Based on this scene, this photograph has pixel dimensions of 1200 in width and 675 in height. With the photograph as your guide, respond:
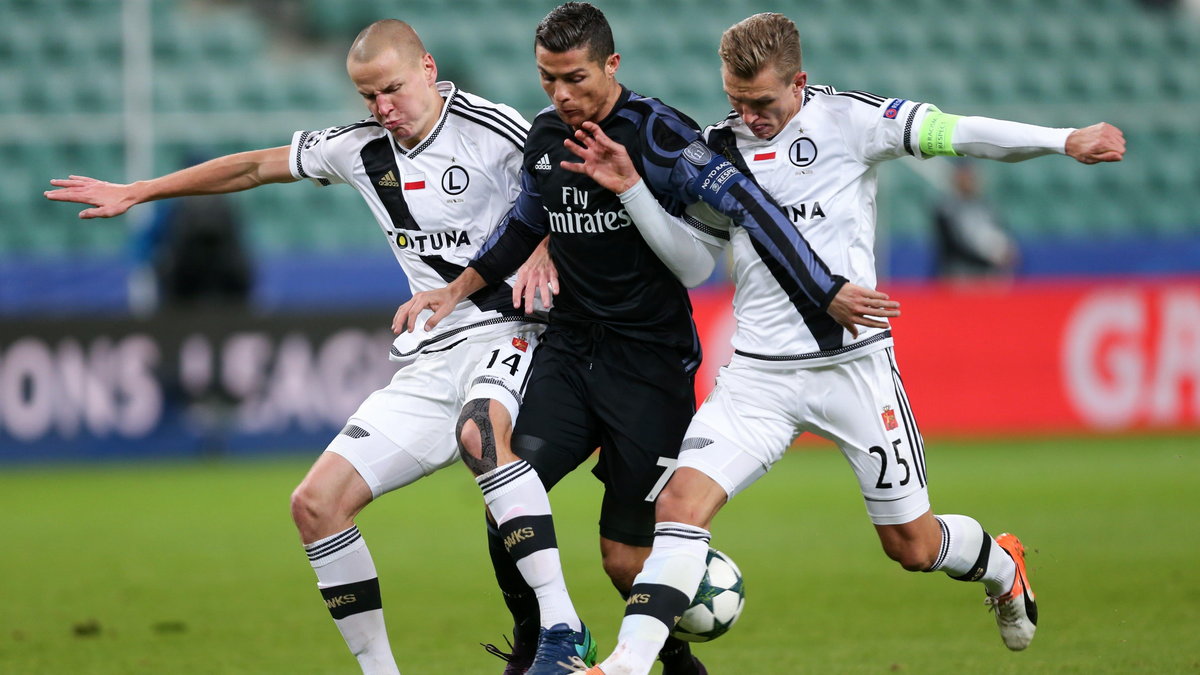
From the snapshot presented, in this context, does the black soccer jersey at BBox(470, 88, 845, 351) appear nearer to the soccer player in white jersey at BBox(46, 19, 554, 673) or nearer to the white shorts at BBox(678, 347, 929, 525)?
the soccer player in white jersey at BBox(46, 19, 554, 673)

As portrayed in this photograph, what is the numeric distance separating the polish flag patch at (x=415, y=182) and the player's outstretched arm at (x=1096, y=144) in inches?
90.1

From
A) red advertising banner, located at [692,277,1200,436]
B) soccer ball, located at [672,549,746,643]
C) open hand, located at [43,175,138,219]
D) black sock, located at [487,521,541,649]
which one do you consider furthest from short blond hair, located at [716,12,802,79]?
red advertising banner, located at [692,277,1200,436]

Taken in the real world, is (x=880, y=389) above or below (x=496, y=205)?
below

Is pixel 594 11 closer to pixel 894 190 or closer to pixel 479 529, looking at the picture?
pixel 479 529

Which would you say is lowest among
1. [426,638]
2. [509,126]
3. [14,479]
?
[14,479]

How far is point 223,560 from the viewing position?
850 cm

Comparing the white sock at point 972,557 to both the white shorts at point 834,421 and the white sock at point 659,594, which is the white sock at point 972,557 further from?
the white sock at point 659,594

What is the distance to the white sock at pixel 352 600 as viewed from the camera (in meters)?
5.17

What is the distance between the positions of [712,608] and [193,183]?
253 centimetres

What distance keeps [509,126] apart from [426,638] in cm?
226

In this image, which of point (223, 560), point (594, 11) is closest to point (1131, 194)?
point (223, 560)

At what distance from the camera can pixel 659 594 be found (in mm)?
4656

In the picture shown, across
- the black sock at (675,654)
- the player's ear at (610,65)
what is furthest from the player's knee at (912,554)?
the player's ear at (610,65)

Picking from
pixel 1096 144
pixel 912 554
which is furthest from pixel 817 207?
pixel 912 554
